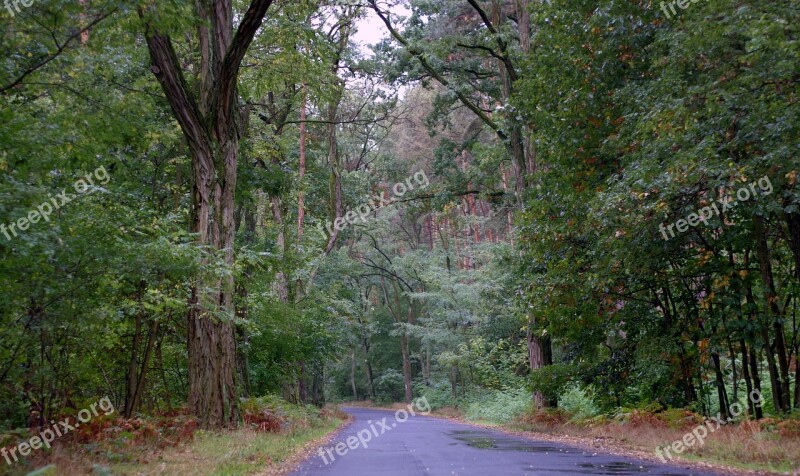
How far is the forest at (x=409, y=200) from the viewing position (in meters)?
8.21

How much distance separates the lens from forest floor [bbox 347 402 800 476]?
779cm

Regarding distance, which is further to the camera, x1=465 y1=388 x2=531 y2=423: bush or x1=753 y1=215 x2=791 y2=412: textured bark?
x1=465 y1=388 x2=531 y2=423: bush

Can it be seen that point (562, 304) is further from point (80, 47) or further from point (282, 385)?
point (282, 385)

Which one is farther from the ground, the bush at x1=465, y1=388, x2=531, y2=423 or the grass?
the grass

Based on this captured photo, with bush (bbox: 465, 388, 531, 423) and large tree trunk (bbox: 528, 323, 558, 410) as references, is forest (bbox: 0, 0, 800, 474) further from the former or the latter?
bush (bbox: 465, 388, 531, 423)

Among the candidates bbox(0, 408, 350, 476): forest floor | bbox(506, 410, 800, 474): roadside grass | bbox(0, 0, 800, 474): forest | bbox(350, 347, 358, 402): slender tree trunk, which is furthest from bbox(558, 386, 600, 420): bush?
bbox(350, 347, 358, 402): slender tree trunk

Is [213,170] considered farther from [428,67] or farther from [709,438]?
[709,438]

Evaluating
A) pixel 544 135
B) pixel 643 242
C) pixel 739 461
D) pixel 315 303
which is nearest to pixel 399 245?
pixel 315 303

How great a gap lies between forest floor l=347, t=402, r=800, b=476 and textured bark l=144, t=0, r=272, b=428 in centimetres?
725

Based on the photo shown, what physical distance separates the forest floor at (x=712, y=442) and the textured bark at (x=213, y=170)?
725 centimetres

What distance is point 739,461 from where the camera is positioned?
821 cm

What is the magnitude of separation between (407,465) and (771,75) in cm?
767

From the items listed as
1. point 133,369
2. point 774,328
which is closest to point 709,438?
point 774,328

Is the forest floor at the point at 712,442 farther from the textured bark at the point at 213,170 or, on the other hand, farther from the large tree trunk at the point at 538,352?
the textured bark at the point at 213,170
